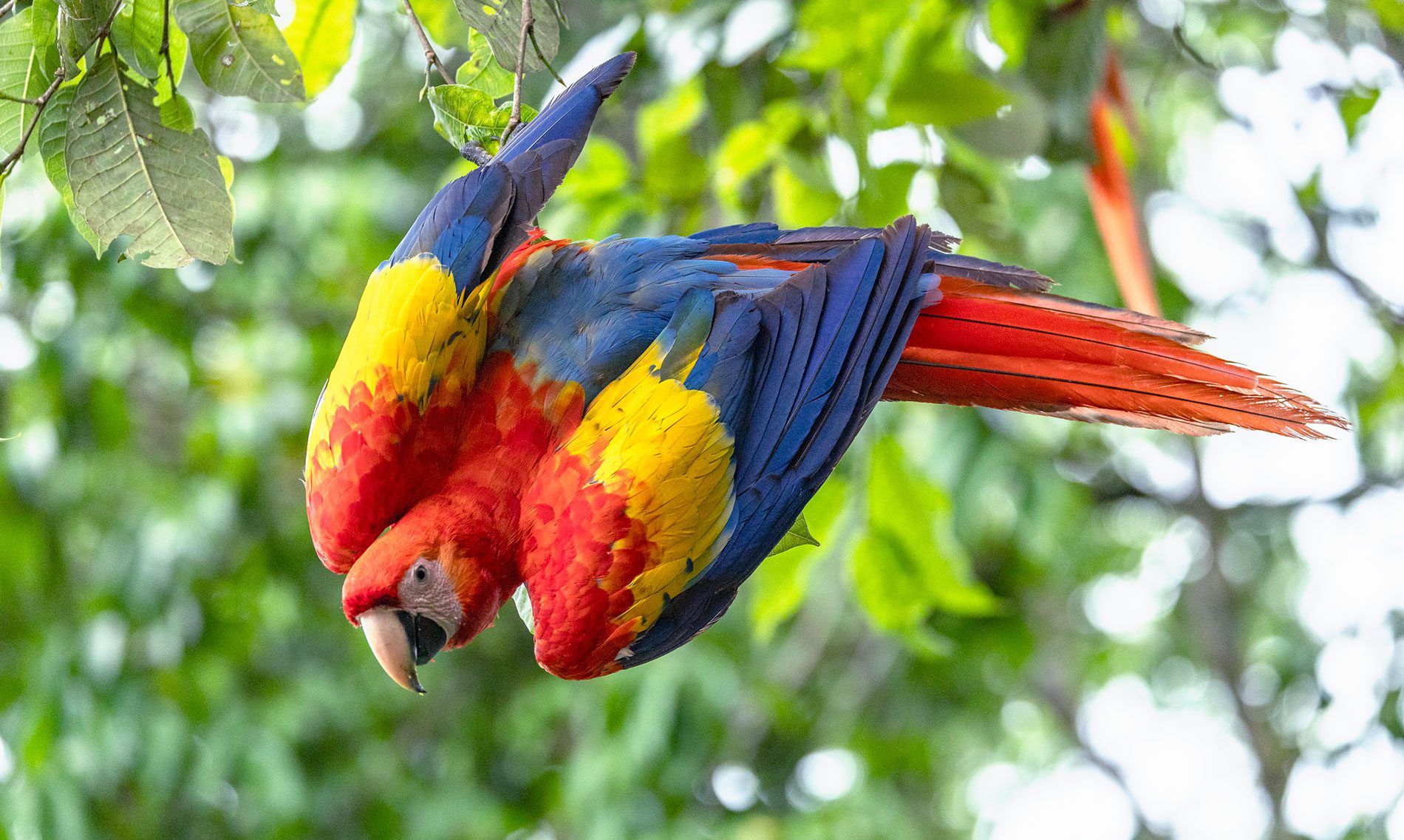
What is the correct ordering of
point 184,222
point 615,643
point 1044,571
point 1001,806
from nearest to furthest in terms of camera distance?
point 184,222 < point 615,643 < point 1044,571 < point 1001,806

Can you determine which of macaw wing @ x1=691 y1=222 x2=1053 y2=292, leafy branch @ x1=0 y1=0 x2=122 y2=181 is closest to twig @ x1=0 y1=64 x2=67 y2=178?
leafy branch @ x1=0 y1=0 x2=122 y2=181

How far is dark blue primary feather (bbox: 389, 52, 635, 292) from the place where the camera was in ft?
3.14

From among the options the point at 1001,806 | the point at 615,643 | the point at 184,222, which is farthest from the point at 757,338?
the point at 1001,806

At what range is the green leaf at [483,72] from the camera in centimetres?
93

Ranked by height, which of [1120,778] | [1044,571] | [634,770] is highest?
[634,770]

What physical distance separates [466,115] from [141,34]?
22 cm

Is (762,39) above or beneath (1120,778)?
above

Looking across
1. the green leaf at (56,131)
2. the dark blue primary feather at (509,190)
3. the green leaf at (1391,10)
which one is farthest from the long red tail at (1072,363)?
the green leaf at (1391,10)

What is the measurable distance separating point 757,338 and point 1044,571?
226cm

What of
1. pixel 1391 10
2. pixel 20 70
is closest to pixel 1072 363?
pixel 20 70

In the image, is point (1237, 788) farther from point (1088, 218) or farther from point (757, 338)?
point (757, 338)

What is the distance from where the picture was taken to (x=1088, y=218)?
2613mm

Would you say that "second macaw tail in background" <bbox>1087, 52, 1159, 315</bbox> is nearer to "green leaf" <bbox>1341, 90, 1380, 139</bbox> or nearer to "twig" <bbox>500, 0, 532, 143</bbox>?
"green leaf" <bbox>1341, 90, 1380, 139</bbox>

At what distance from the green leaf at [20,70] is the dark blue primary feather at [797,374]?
506mm
